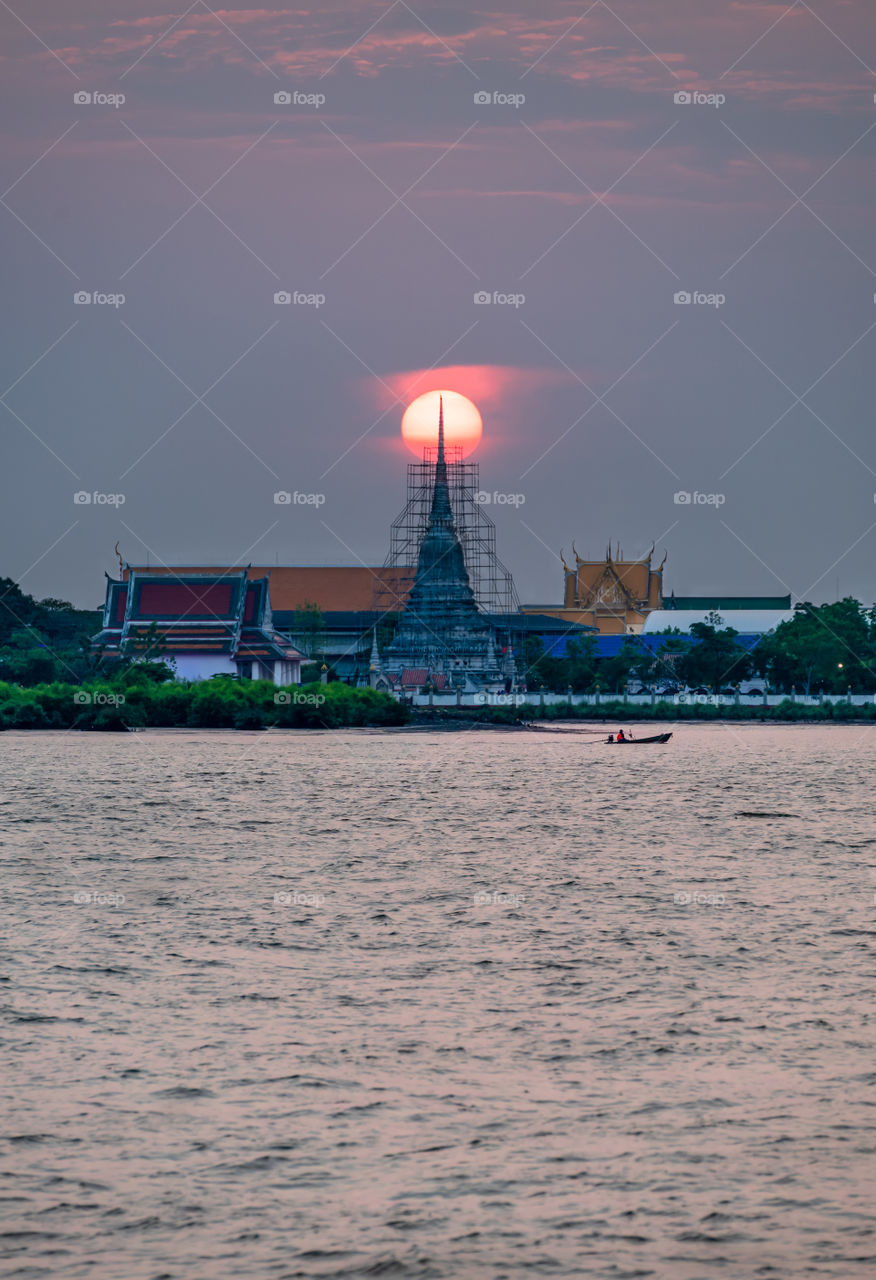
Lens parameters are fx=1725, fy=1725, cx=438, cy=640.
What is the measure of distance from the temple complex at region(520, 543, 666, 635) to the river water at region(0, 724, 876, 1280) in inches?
4252

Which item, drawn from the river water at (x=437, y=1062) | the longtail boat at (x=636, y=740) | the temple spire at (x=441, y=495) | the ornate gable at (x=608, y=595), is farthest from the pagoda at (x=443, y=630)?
the river water at (x=437, y=1062)

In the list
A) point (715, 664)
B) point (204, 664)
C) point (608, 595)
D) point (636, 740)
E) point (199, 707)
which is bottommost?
A: point (636, 740)

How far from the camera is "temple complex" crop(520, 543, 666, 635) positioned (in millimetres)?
131750

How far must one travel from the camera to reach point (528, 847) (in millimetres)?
24734

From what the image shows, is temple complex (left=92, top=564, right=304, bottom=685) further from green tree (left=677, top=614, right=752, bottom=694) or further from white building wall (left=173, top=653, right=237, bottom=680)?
green tree (left=677, top=614, right=752, bottom=694)

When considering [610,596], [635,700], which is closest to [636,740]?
[635,700]

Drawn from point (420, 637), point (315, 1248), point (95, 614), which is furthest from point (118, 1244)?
point (95, 614)

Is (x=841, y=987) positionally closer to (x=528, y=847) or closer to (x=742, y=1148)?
(x=742, y=1148)

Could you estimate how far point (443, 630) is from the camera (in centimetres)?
8931

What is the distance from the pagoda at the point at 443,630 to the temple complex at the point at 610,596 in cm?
3563

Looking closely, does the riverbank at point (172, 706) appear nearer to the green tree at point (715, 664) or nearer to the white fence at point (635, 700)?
the white fence at point (635, 700)

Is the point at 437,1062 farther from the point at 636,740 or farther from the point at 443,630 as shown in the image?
the point at 443,630

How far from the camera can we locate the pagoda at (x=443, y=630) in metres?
88.1

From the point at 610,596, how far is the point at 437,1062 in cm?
12838
